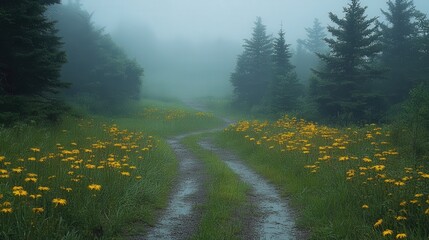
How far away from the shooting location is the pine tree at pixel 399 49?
27859 millimetres

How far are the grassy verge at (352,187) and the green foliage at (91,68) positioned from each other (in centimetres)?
2029

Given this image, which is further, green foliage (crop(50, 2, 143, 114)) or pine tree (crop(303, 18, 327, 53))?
pine tree (crop(303, 18, 327, 53))

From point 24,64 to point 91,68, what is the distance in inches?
750

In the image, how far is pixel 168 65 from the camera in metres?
103

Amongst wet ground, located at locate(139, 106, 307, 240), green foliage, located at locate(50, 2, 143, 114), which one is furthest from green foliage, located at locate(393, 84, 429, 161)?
green foliage, located at locate(50, 2, 143, 114)

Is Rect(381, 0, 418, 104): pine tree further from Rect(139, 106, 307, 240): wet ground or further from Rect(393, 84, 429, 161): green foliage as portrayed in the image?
Rect(139, 106, 307, 240): wet ground

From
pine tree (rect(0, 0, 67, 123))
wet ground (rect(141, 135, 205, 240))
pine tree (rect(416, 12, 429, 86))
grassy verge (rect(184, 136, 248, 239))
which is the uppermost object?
pine tree (rect(416, 12, 429, 86))

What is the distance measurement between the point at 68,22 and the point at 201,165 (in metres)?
25.9

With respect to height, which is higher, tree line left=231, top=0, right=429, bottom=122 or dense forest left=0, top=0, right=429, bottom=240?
tree line left=231, top=0, right=429, bottom=122

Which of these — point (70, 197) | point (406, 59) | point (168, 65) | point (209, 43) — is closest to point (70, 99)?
point (70, 197)

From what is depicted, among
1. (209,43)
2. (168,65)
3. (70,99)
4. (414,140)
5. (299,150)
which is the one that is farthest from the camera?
(209,43)

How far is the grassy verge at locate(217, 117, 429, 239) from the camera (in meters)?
5.60

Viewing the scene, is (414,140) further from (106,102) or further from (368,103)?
(106,102)

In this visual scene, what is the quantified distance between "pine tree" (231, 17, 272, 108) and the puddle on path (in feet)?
93.9
